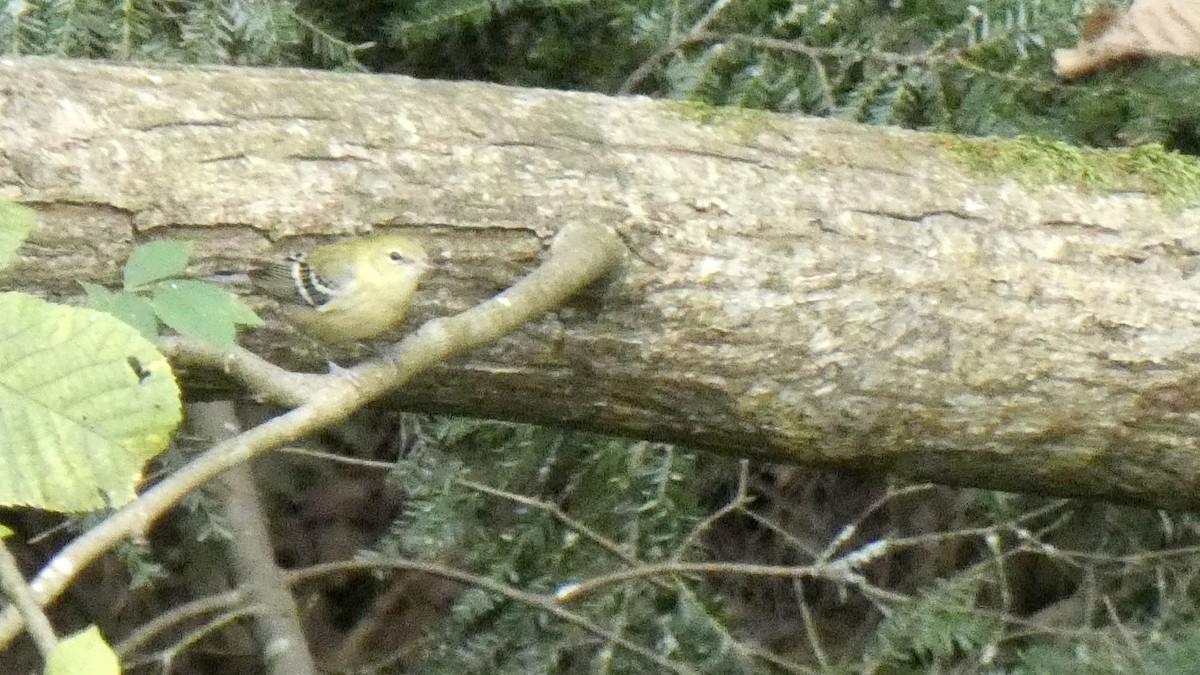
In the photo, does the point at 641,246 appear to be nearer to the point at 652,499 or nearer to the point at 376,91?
the point at 376,91

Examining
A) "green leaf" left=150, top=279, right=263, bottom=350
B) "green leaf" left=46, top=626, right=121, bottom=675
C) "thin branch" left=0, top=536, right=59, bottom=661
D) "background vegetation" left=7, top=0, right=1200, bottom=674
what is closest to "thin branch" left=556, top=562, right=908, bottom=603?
"background vegetation" left=7, top=0, right=1200, bottom=674

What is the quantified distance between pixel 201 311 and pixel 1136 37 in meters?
2.01

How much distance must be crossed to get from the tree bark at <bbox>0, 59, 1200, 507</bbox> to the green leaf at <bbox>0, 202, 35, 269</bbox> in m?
0.88

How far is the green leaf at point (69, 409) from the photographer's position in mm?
980

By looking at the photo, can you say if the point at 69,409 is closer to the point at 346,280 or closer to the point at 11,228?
the point at 11,228

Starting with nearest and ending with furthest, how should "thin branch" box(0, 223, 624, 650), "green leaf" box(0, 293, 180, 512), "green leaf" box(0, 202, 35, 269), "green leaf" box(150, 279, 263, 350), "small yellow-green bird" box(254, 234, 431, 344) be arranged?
"green leaf" box(0, 293, 180, 512), "green leaf" box(0, 202, 35, 269), "thin branch" box(0, 223, 624, 650), "green leaf" box(150, 279, 263, 350), "small yellow-green bird" box(254, 234, 431, 344)

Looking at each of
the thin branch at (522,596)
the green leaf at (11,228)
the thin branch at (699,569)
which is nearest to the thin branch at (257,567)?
the thin branch at (522,596)

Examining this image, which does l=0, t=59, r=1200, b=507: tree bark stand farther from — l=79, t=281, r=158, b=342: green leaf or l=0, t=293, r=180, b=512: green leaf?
l=0, t=293, r=180, b=512: green leaf

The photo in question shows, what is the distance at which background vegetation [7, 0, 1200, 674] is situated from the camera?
2.74 meters

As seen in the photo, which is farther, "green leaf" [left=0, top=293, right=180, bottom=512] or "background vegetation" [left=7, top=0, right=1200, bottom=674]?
"background vegetation" [left=7, top=0, right=1200, bottom=674]

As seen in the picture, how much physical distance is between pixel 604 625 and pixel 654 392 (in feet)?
2.71

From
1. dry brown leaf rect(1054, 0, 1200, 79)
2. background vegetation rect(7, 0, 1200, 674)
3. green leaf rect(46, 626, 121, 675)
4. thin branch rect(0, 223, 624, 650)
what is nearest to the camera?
green leaf rect(46, 626, 121, 675)

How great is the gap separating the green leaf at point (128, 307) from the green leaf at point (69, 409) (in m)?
0.39

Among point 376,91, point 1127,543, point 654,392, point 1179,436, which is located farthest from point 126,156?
point 1127,543
